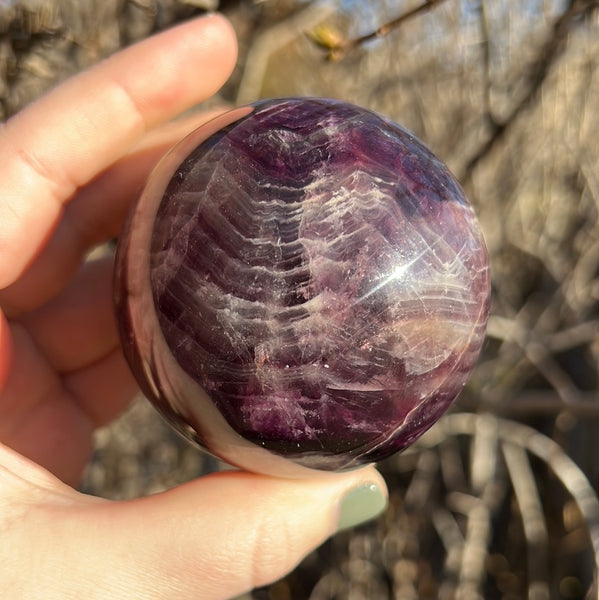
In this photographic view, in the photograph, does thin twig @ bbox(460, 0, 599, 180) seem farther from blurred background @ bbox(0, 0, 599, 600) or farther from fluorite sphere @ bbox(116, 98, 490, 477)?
fluorite sphere @ bbox(116, 98, 490, 477)

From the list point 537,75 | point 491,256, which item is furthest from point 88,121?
point 491,256

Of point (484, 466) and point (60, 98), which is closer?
point (60, 98)

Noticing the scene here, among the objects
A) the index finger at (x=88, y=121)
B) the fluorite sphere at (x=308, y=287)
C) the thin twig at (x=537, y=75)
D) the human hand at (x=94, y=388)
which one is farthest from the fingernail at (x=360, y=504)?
the thin twig at (x=537, y=75)

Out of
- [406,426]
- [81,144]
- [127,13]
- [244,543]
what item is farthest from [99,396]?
[127,13]

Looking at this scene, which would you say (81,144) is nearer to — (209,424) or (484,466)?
(209,424)

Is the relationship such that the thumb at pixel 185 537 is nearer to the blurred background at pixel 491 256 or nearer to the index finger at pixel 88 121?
the index finger at pixel 88 121

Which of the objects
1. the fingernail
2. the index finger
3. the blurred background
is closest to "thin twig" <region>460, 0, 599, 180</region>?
the blurred background

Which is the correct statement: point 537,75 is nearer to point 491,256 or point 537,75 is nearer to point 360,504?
point 491,256
